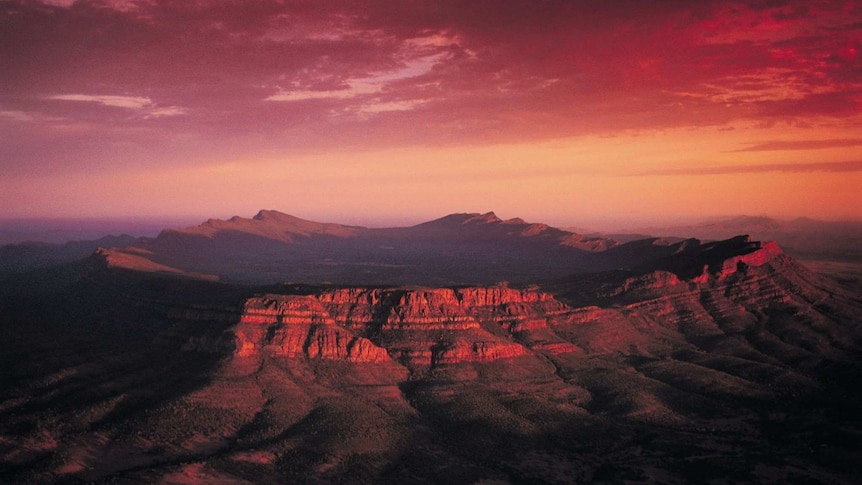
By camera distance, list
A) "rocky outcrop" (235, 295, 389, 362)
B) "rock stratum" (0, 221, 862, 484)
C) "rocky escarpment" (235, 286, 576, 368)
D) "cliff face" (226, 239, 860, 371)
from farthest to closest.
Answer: "cliff face" (226, 239, 860, 371)
"rocky escarpment" (235, 286, 576, 368)
"rocky outcrop" (235, 295, 389, 362)
"rock stratum" (0, 221, 862, 484)

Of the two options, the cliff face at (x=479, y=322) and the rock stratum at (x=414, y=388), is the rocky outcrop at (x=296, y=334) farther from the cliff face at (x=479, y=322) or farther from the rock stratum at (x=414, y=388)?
the rock stratum at (x=414, y=388)

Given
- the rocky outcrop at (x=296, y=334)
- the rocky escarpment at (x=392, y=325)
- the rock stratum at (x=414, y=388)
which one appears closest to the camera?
the rock stratum at (x=414, y=388)

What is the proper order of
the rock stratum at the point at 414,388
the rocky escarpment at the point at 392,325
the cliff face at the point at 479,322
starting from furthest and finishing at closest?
the cliff face at the point at 479,322, the rocky escarpment at the point at 392,325, the rock stratum at the point at 414,388

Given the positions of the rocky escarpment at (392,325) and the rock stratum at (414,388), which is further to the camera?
the rocky escarpment at (392,325)

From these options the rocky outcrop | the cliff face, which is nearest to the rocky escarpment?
the rocky outcrop

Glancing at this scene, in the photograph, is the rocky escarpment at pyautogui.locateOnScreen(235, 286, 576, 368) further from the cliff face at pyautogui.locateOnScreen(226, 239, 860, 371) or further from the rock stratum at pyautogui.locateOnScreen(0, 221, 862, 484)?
the rock stratum at pyautogui.locateOnScreen(0, 221, 862, 484)

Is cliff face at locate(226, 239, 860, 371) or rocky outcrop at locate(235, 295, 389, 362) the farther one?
cliff face at locate(226, 239, 860, 371)

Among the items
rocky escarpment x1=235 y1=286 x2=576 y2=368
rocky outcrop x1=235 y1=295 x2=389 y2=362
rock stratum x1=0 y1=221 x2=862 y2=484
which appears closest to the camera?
rock stratum x1=0 y1=221 x2=862 y2=484

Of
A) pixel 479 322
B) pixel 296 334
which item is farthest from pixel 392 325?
pixel 296 334

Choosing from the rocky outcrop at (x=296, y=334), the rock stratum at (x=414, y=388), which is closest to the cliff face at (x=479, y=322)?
the rocky outcrop at (x=296, y=334)
